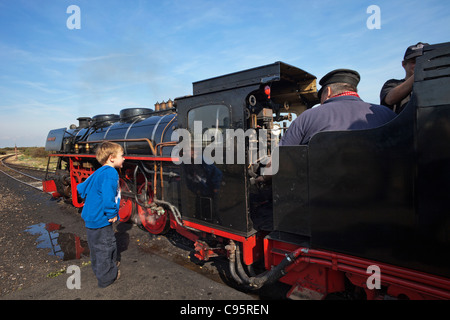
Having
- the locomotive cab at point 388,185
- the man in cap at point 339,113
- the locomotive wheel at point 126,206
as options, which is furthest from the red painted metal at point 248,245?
the locomotive wheel at point 126,206

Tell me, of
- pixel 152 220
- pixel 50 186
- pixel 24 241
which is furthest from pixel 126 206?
pixel 50 186

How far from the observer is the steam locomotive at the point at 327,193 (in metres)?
1.65

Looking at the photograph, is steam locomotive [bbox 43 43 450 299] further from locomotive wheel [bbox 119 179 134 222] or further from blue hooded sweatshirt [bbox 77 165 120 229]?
locomotive wheel [bbox 119 179 134 222]

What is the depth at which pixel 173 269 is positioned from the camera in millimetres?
3738

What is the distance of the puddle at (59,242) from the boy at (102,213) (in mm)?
1643

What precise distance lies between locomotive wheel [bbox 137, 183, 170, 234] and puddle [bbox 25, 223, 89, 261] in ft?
3.99

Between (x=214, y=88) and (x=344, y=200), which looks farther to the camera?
(x=214, y=88)

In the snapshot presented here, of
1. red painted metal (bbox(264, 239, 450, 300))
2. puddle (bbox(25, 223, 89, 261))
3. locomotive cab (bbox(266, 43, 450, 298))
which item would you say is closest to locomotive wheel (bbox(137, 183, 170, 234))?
puddle (bbox(25, 223, 89, 261))

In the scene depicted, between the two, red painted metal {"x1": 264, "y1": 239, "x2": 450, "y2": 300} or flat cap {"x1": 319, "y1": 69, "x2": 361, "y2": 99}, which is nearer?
red painted metal {"x1": 264, "y1": 239, "x2": 450, "y2": 300}

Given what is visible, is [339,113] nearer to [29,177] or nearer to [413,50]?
[413,50]

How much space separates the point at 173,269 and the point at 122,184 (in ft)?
Result: 10.3

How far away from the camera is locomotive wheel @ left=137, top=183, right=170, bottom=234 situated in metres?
5.03
